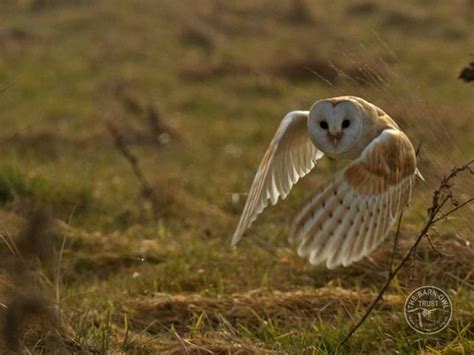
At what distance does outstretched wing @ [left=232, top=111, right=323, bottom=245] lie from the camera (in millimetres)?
4262

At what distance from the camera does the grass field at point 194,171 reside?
4.04m

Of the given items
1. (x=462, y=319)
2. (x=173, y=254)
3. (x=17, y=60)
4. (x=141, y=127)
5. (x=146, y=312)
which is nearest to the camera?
(x=462, y=319)

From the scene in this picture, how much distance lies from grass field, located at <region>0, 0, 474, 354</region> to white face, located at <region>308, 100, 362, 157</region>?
18.4 inches

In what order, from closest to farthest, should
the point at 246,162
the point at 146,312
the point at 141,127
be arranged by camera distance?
1. the point at 146,312
2. the point at 246,162
3. the point at 141,127

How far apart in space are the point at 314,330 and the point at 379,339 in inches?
9.7

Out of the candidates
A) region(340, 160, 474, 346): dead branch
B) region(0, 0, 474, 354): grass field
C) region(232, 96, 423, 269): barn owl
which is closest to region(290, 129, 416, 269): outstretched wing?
region(232, 96, 423, 269): barn owl

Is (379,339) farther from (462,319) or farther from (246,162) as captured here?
(246,162)

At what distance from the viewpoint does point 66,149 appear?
29.3 feet

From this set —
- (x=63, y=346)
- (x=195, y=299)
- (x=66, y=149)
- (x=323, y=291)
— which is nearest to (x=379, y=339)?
(x=323, y=291)

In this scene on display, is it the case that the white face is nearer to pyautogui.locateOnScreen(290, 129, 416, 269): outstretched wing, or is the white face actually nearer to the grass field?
pyautogui.locateOnScreen(290, 129, 416, 269): outstretched wing

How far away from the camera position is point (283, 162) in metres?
4.51

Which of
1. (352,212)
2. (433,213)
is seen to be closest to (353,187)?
(352,212)

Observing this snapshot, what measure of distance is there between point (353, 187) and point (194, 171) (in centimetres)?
488

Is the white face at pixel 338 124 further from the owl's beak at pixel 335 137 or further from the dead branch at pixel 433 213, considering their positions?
the dead branch at pixel 433 213
